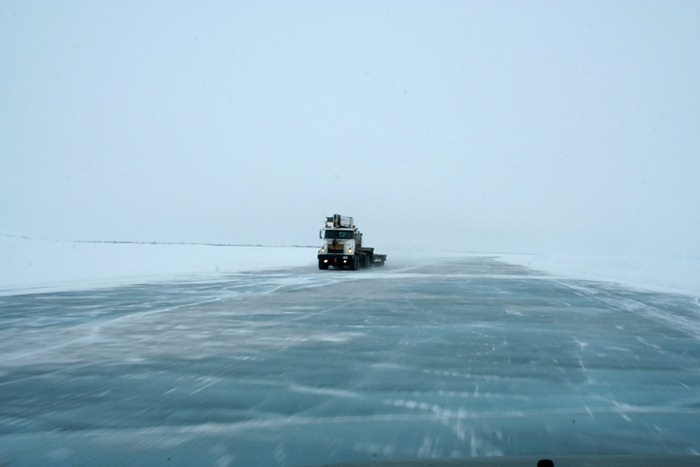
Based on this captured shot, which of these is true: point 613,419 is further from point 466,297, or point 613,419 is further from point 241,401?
point 466,297

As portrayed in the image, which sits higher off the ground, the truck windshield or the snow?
the truck windshield

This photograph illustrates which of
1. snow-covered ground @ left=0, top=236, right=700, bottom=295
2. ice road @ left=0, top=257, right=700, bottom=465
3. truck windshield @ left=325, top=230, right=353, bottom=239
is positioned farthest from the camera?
truck windshield @ left=325, top=230, right=353, bottom=239

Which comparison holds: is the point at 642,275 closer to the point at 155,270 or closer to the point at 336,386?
the point at 155,270

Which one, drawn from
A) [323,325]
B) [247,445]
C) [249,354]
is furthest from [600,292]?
[247,445]

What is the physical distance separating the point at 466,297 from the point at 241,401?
1681 cm

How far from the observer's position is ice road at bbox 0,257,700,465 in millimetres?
5457

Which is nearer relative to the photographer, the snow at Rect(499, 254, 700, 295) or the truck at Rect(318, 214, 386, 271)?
the snow at Rect(499, 254, 700, 295)

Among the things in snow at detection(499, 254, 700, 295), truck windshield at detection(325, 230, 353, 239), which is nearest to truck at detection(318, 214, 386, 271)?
truck windshield at detection(325, 230, 353, 239)

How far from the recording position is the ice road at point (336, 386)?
17.9ft

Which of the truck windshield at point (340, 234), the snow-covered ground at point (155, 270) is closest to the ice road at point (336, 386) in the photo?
the snow-covered ground at point (155, 270)

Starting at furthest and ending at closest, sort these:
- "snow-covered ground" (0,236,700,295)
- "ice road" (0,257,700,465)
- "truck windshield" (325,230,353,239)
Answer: "truck windshield" (325,230,353,239), "snow-covered ground" (0,236,700,295), "ice road" (0,257,700,465)

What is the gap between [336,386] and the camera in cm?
792

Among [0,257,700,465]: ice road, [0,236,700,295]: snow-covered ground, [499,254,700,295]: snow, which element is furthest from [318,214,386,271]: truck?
[0,257,700,465]: ice road

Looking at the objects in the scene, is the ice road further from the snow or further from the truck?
the truck
